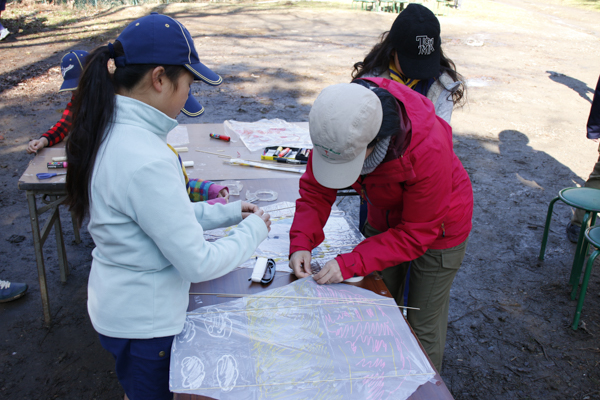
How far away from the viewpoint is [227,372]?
3.70 ft

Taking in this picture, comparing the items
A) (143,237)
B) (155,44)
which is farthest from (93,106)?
(143,237)

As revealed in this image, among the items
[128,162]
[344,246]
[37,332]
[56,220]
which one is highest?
[128,162]

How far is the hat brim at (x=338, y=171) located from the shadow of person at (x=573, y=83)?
7.09m

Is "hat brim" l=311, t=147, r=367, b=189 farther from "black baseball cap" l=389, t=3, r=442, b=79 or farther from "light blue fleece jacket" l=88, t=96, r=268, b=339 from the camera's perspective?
"black baseball cap" l=389, t=3, r=442, b=79

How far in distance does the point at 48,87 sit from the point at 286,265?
636 cm

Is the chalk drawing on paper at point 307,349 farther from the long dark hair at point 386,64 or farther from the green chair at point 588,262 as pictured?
the green chair at point 588,262

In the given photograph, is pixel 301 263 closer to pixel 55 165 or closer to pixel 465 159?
pixel 55 165

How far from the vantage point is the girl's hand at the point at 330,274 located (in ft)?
4.71

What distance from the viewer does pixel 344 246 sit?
5.76 feet

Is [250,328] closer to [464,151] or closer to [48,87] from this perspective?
[464,151]

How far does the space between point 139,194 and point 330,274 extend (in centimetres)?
70

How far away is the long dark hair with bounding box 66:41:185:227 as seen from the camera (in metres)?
1.06

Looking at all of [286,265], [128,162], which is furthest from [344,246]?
[128,162]

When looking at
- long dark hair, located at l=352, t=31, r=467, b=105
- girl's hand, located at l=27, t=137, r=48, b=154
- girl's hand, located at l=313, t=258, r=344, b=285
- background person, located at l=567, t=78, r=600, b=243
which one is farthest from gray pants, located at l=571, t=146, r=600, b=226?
girl's hand, located at l=27, t=137, r=48, b=154
